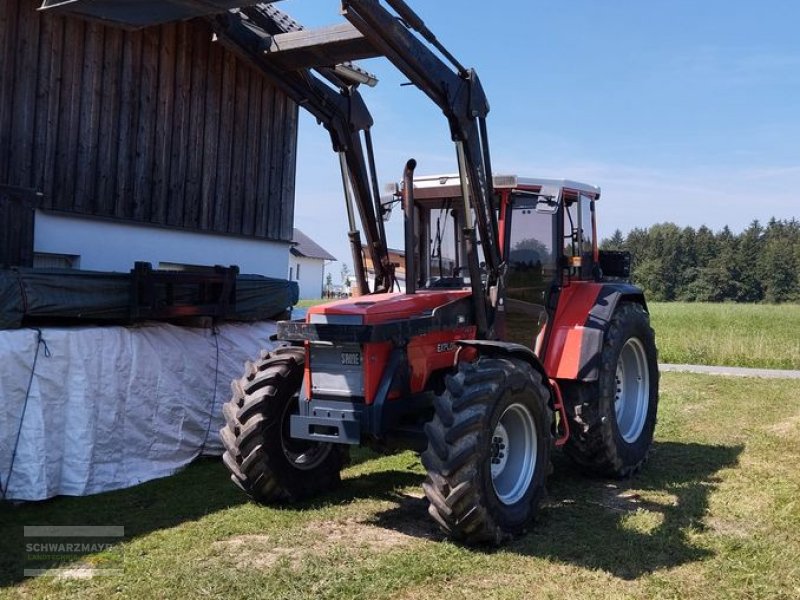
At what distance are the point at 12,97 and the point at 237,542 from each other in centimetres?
551

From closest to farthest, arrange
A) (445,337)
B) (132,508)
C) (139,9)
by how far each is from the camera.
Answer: (139,9), (445,337), (132,508)

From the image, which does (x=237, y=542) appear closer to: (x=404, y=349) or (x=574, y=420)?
(x=404, y=349)

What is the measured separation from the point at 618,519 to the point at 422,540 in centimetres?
157

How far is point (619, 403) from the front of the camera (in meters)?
7.45

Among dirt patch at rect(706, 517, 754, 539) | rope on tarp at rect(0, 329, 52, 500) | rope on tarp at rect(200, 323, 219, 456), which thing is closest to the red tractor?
dirt patch at rect(706, 517, 754, 539)

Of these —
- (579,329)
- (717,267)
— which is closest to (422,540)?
(579,329)

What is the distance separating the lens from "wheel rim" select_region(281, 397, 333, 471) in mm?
5844

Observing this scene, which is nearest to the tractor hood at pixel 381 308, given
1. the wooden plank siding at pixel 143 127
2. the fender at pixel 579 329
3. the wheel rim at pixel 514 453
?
the wheel rim at pixel 514 453

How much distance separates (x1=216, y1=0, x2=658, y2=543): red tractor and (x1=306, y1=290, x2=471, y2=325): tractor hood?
16mm

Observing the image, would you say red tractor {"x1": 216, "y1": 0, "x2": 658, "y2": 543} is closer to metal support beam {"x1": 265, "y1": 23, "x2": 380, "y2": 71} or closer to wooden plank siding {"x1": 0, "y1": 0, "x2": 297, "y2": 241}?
metal support beam {"x1": 265, "y1": 23, "x2": 380, "y2": 71}

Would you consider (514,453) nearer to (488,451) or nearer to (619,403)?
(488,451)

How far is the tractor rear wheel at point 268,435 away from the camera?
220 inches

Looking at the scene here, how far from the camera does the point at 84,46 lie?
847cm

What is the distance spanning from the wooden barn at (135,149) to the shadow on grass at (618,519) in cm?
495
